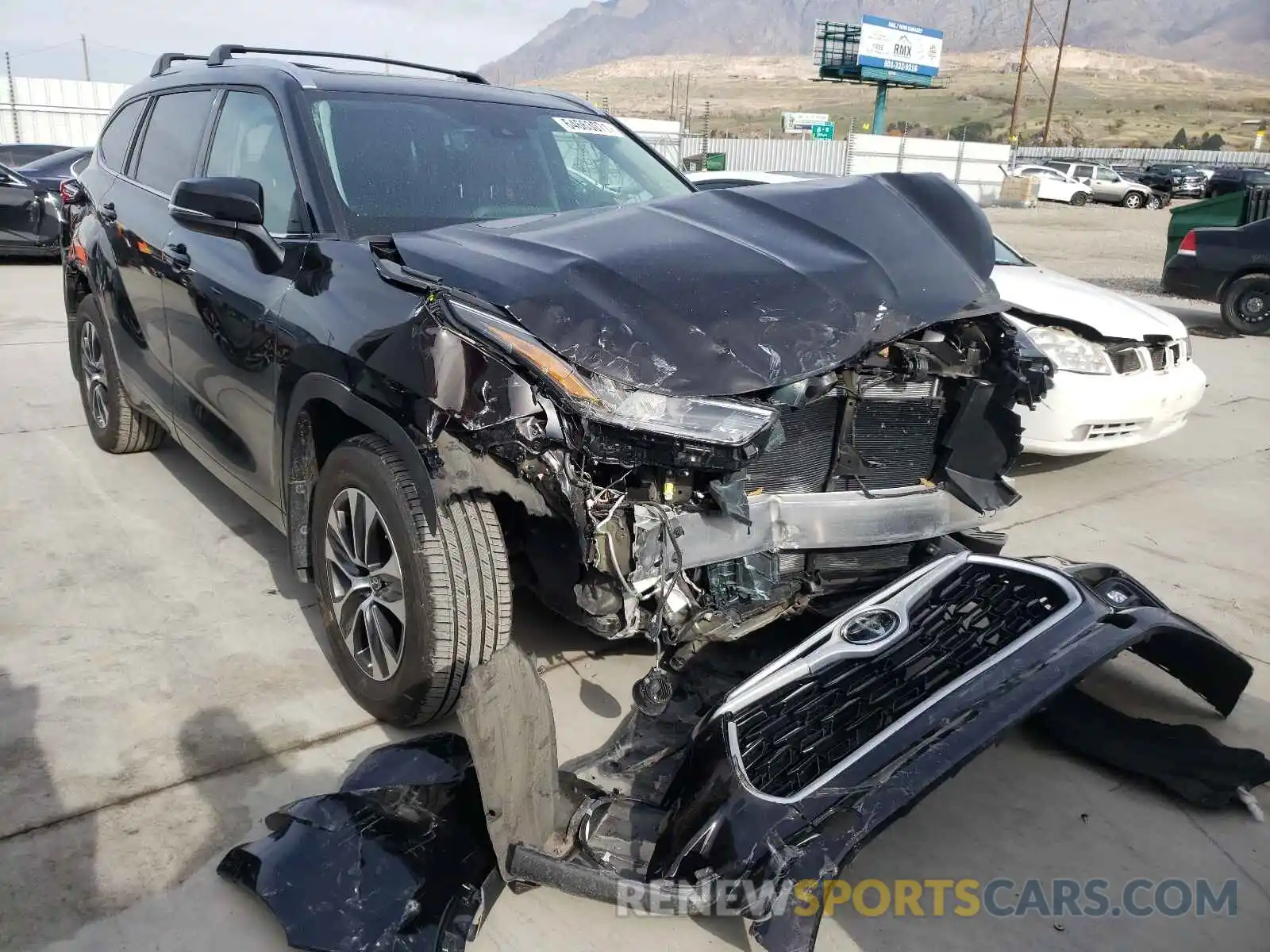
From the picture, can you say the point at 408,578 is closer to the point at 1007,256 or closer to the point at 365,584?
the point at 365,584

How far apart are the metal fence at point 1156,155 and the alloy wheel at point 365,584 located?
47.7 meters

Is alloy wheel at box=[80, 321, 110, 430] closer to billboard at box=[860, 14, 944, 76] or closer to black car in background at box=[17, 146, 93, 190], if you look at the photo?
black car in background at box=[17, 146, 93, 190]

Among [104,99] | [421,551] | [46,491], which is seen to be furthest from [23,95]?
[421,551]

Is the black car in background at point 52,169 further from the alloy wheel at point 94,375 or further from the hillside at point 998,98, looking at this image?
the hillside at point 998,98

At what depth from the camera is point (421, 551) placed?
8.57 feet

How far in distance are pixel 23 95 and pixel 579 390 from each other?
30.4 metres

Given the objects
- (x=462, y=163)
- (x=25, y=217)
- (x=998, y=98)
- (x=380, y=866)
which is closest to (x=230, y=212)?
(x=462, y=163)

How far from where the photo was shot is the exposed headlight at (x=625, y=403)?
Answer: 230cm

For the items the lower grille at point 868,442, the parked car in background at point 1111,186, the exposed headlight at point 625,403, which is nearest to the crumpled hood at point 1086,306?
the lower grille at point 868,442

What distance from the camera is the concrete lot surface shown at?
229cm

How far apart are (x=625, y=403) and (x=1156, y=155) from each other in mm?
59622

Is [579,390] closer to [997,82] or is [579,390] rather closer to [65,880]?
[65,880]

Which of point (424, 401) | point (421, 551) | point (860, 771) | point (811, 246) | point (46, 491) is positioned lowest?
point (46, 491)

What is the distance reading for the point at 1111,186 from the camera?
33.9 m
